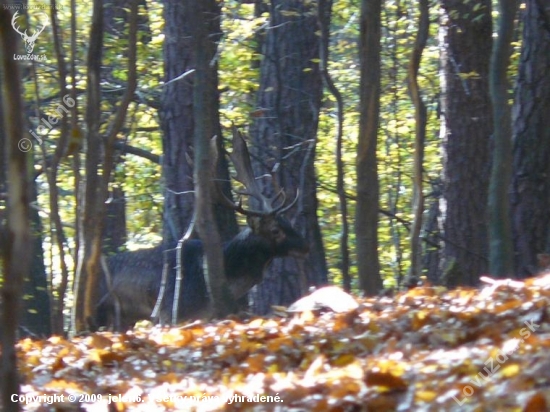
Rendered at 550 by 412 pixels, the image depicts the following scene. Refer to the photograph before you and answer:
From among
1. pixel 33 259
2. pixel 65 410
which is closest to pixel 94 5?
pixel 65 410

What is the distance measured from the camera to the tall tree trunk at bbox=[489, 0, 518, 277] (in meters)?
8.22

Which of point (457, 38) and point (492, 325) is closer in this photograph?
point (492, 325)

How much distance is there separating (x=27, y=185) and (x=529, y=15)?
8.41 meters

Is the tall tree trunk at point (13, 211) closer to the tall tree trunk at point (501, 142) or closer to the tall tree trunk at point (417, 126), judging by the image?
the tall tree trunk at point (501, 142)

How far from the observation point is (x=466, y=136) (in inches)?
514

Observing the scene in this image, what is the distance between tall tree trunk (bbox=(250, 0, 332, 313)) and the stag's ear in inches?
19.1

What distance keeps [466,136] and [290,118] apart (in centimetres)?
257

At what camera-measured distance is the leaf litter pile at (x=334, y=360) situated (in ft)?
15.4

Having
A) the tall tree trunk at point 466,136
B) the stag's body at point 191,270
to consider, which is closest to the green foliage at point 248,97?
the tall tree trunk at point 466,136

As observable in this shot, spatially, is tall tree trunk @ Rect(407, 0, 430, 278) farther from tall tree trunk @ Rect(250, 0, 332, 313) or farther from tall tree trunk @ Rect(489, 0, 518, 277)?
tall tree trunk @ Rect(250, 0, 332, 313)

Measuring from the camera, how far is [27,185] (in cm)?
466

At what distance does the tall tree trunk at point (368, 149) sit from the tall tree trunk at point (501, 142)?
1157 millimetres

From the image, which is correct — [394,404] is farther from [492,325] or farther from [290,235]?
[290,235]

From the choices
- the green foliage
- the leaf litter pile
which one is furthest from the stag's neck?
the leaf litter pile
